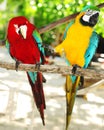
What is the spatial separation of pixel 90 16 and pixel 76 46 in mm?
145

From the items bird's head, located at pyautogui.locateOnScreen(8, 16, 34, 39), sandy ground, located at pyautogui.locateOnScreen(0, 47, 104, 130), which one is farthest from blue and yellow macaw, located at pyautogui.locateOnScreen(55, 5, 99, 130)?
sandy ground, located at pyautogui.locateOnScreen(0, 47, 104, 130)

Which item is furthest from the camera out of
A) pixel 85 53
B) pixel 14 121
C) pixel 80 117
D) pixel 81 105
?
pixel 81 105

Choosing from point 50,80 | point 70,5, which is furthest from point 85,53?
point 50,80

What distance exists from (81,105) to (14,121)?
66cm

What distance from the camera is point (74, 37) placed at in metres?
1.18

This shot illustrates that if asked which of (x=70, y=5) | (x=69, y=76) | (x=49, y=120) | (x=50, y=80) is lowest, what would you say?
(x=50, y=80)

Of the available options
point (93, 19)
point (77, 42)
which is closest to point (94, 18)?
point (93, 19)

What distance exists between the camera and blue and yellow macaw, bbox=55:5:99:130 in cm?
117

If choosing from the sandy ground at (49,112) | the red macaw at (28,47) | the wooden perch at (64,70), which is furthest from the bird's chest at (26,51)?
the sandy ground at (49,112)

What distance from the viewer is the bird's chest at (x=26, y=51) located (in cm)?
122

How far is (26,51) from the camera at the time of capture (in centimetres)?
124

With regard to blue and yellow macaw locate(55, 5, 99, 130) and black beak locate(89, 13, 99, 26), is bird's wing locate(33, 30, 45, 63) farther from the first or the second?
black beak locate(89, 13, 99, 26)

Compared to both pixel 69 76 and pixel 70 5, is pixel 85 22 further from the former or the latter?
pixel 70 5

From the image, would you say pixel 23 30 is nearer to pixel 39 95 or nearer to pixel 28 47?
pixel 28 47
